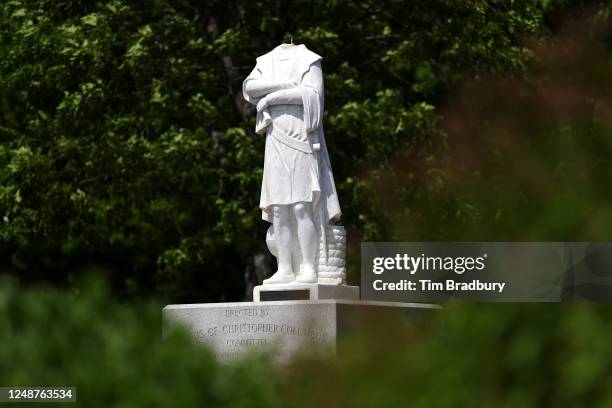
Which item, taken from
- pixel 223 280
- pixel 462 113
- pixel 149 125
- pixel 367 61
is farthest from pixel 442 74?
pixel 462 113

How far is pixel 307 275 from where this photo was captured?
12422 millimetres

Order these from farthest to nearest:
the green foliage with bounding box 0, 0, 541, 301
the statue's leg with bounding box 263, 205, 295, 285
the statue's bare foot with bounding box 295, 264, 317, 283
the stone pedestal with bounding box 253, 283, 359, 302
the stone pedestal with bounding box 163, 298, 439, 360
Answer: the green foliage with bounding box 0, 0, 541, 301, the statue's leg with bounding box 263, 205, 295, 285, the statue's bare foot with bounding box 295, 264, 317, 283, the stone pedestal with bounding box 253, 283, 359, 302, the stone pedestal with bounding box 163, 298, 439, 360

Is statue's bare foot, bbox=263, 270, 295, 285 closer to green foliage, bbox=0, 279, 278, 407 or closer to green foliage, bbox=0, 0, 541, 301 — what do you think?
green foliage, bbox=0, 0, 541, 301

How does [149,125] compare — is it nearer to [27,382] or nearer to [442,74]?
[442,74]

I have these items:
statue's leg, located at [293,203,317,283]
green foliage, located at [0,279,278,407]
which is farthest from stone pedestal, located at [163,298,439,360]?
green foliage, located at [0,279,278,407]

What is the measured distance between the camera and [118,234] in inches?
822

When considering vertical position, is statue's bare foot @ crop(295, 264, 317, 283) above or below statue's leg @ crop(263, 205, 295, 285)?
below

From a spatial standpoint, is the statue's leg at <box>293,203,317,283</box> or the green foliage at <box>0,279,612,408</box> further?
the statue's leg at <box>293,203,317,283</box>

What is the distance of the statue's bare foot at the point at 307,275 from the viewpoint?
12.4 meters

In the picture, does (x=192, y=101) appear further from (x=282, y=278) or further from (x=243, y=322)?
(x=243, y=322)

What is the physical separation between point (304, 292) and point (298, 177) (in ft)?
3.40

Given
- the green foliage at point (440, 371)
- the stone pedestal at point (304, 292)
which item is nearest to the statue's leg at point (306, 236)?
the stone pedestal at point (304, 292)

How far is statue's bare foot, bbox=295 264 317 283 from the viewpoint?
40.6 ft

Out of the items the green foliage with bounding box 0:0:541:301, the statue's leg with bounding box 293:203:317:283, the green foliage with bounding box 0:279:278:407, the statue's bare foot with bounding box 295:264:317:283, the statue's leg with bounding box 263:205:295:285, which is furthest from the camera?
the green foliage with bounding box 0:0:541:301
